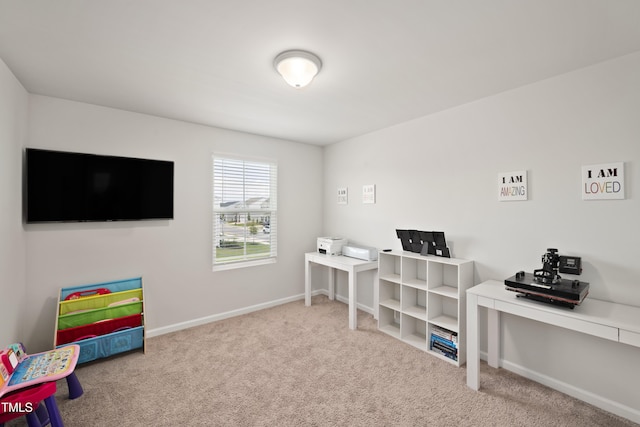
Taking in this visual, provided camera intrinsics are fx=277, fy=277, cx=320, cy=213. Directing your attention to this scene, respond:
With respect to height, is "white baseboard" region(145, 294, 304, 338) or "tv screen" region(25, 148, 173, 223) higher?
"tv screen" region(25, 148, 173, 223)

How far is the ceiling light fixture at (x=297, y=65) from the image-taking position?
6.05 ft

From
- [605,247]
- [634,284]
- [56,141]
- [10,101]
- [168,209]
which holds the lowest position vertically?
[634,284]

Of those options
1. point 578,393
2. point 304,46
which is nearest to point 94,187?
point 304,46

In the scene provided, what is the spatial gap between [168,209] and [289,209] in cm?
164

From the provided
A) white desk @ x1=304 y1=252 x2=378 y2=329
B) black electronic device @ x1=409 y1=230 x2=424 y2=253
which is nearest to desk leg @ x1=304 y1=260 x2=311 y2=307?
white desk @ x1=304 y1=252 x2=378 y2=329

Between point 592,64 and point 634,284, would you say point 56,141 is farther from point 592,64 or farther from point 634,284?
point 634,284

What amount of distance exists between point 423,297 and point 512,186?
1.48 meters

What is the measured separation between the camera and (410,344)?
9.46ft

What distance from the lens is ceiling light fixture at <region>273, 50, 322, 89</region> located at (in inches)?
72.6

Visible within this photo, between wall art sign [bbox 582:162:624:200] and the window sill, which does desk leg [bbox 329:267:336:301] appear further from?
wall art sign [bbox 582:162:624:200]

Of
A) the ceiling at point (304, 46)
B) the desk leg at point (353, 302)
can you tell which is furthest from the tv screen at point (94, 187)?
the desk leg at point (353, 302)

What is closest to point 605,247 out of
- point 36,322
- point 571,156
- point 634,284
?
point 634,284

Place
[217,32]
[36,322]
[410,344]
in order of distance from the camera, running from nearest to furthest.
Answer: [217,32], [36,322], [410,344]

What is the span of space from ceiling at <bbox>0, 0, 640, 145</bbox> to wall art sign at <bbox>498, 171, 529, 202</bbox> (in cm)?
75
